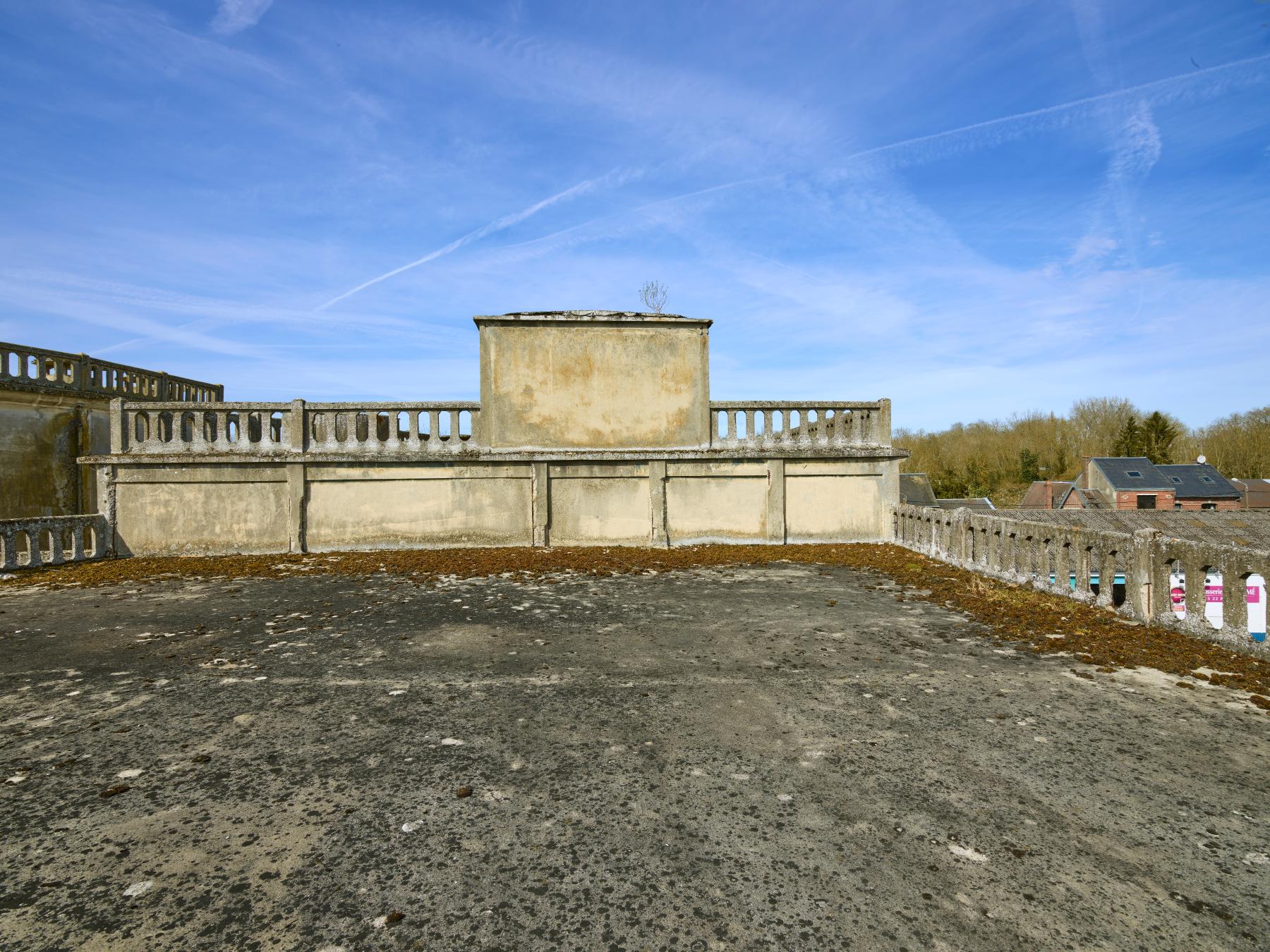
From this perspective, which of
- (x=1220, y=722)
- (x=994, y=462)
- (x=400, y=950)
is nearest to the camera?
(x=400, y=950)

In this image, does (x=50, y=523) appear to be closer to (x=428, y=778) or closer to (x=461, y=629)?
(x=461, y=629)

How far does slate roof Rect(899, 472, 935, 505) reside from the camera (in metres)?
33.6

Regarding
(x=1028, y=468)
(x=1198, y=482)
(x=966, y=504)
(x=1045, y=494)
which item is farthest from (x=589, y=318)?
(x=1028, y=468)

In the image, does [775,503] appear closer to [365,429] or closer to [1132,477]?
[365,429]

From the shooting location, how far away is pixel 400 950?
7.61 feet

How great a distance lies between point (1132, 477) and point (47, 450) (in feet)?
214

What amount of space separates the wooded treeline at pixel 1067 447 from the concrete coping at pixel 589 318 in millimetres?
52575

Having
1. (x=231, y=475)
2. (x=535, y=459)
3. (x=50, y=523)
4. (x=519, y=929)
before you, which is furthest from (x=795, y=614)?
(x=50, y=523)

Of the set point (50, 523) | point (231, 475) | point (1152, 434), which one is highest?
point (1152, 434)

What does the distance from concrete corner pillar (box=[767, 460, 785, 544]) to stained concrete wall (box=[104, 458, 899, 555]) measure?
3 centimetres

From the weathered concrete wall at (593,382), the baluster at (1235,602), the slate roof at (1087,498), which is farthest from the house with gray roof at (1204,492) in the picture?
the baluster at (1235,602)

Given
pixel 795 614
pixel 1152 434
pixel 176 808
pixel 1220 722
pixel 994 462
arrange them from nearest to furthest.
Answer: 1. pixel 176 808
2. pixel 1220 722
3. pixel 795 614
4. pixel 1152 434
5. pixel 994 462

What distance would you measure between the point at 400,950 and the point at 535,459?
11.7m

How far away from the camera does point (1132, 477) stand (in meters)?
51.1
